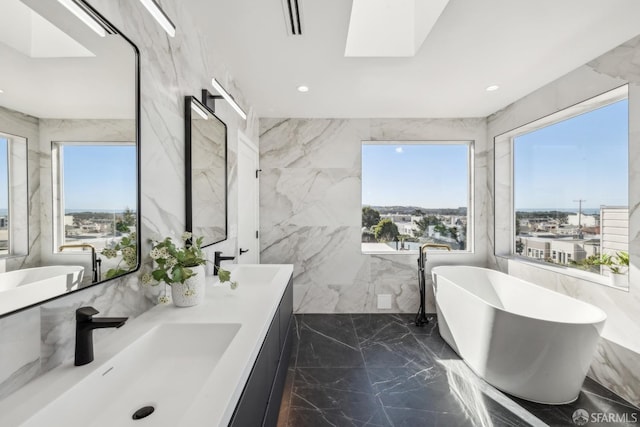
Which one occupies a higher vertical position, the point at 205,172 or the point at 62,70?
the point at 62,70

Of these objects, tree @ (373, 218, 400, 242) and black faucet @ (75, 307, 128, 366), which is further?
tree @ (373, 218, 400, 242)

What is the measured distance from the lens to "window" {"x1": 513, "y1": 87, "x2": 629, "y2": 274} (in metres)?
2.11

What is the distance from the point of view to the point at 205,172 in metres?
1.78

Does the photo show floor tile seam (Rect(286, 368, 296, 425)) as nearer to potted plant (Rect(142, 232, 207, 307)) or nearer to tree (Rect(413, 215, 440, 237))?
potted plant (Rect(142, 232, 207, 307))

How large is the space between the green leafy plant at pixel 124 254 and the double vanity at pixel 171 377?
8.9 inches

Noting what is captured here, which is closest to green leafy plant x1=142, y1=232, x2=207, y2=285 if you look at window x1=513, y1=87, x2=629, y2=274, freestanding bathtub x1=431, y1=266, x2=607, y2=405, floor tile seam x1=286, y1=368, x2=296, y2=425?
floor tile seam x1=286, y1=368, x2=296, y2=425

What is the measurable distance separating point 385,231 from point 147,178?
2796 millimetres

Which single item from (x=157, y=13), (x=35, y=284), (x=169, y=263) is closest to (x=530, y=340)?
(x=169, y=263)

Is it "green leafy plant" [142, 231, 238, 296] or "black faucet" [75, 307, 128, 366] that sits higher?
"green leafy plant" [142, 231, 238, 296]

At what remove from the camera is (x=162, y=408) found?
794 millimetres

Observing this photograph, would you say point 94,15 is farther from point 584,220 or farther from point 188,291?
point 584,220

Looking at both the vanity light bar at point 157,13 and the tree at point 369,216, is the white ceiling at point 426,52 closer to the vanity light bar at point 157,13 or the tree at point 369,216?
the vanity light bar at point 157,13

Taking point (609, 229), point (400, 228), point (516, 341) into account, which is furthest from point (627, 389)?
point (400, 228)

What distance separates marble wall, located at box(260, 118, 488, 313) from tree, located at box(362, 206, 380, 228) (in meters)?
0.13
